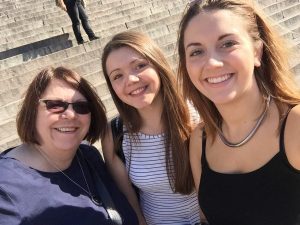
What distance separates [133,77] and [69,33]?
16.0 feet

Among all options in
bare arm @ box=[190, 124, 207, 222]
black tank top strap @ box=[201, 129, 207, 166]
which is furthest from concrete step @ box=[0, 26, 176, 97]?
black tank top strap @ box=[201, 129, 207, 166]

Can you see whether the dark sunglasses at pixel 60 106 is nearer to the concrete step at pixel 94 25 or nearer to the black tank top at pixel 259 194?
the black tank top at pixel 259 194

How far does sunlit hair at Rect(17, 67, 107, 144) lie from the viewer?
219cm

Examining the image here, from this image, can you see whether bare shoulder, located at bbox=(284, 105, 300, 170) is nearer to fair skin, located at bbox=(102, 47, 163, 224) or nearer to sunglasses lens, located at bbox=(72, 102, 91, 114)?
fair skin, located at bbox=(102, 47, 163, 224)

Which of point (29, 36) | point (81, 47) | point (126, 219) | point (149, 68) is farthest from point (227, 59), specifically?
point (29, 36)

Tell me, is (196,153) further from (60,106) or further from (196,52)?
(60,106)

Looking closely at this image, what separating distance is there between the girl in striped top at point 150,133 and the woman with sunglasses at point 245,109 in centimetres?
43

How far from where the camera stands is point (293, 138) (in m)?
1.59

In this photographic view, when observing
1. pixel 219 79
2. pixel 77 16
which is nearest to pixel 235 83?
pixel 219 79

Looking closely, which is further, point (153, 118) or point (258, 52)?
point (153, 118)

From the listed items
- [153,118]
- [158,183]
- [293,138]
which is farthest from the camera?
[153,118]

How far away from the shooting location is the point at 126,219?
233 cm

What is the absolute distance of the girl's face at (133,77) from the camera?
2350mm

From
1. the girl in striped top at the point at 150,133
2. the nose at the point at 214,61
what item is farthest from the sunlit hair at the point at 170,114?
the nose at the point at 214,61
